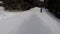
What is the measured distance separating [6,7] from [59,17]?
1012mm

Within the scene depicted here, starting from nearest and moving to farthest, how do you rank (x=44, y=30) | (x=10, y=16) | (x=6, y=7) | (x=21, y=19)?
(x=44, y=30) → (x=21, y=19) → (x=10, y=16) → (x=6, y=7)

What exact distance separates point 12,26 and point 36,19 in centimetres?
35

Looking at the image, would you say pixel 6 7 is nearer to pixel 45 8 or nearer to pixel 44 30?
pixel 45 8

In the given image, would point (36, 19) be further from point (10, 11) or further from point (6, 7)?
point (6, 7)

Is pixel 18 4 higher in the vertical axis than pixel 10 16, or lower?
higher

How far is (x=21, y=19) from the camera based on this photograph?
Answer: 149 cm

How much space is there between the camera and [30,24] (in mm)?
1381

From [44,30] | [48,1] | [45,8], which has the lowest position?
[44,30]

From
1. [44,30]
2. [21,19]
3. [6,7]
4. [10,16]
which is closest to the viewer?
[44,30]

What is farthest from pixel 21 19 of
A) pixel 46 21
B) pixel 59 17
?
pixel 59 17

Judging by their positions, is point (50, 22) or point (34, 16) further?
point (34, 16)

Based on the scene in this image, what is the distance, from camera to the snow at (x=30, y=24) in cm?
126

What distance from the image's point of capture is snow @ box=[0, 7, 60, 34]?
1.26 metres

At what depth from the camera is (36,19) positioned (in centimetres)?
145
